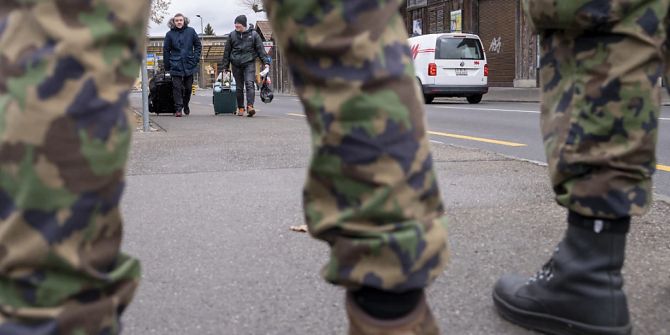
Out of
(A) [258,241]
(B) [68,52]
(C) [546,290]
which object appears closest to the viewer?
(B) [68,52]

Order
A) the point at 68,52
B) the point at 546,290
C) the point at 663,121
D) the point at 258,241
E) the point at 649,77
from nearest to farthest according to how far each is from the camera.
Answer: the point at 68,52 → the point at 649,77 → the point at 546,290 → the point at 258,241 → the point at 663,121

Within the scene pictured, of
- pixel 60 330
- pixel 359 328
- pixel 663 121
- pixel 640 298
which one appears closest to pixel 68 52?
pixel 60 330

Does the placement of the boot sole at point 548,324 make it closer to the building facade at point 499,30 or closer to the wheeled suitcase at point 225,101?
the wheeled suitcase at point 225,101

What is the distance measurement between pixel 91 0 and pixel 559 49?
3.45 ft

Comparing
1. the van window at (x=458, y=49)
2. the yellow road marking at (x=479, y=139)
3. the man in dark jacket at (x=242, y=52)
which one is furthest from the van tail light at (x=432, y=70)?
the yellow road marking at (x=479, y=139)

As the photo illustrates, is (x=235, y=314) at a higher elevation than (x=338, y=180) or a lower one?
lower

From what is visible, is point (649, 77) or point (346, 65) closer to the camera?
point (346, 65)

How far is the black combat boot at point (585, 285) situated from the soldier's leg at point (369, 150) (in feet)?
2.24

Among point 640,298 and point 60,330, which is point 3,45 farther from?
point 640,298

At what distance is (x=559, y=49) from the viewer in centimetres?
160

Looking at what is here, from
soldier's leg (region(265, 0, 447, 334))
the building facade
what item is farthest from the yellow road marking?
the building facade

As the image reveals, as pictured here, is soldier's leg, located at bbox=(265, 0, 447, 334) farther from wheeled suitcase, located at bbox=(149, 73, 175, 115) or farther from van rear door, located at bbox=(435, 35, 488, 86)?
van rear door, located at bbox=(435, 35, 488, 86)

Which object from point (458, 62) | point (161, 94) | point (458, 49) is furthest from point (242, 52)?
point (458, 49)

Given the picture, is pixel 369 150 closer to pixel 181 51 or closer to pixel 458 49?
pixel 181 51
